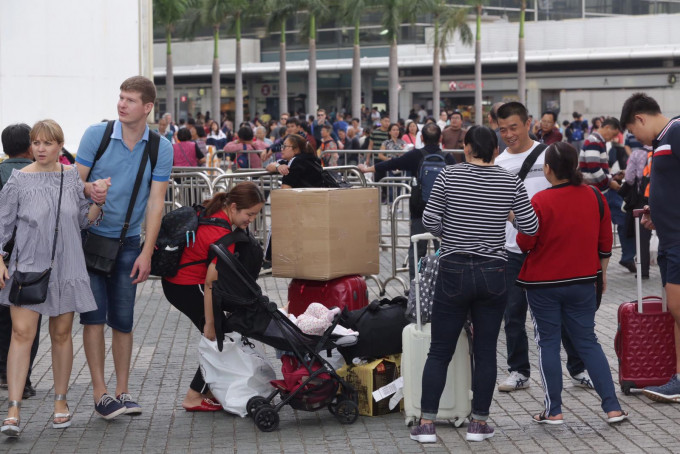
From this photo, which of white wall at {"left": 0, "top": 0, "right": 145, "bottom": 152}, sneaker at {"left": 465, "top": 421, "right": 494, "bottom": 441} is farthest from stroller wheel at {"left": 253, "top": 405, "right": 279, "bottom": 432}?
white wall at {"left": 0, "top": 0, "right": 145, "bottom": 152}

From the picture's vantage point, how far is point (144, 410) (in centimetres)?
716

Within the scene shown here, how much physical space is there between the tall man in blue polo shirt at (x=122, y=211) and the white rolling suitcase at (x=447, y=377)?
1.65 metres

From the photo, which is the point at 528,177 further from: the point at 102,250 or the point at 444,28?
the point at 444,28

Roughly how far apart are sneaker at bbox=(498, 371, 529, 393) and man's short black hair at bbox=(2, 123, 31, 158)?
12.0 ft

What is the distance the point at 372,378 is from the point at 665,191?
2.16m

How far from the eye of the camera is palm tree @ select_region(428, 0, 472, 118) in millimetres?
50094

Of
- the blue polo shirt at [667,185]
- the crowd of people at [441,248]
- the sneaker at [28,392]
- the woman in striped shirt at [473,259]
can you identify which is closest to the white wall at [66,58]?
the sneaker at [28,392]

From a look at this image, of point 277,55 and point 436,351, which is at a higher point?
point 277,55

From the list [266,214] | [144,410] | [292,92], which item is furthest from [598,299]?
[292,92]

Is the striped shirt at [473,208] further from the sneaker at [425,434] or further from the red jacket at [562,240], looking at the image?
the sneaker at [425,434]

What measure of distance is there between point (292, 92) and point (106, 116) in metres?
51.6

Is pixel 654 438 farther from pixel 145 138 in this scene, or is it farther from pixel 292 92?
pixel 292 92

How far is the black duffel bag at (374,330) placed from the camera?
22.5 ft

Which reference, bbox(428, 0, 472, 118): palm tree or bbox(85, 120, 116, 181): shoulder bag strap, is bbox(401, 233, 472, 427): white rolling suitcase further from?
bbox(428, 0, 472, 118): palm tree
